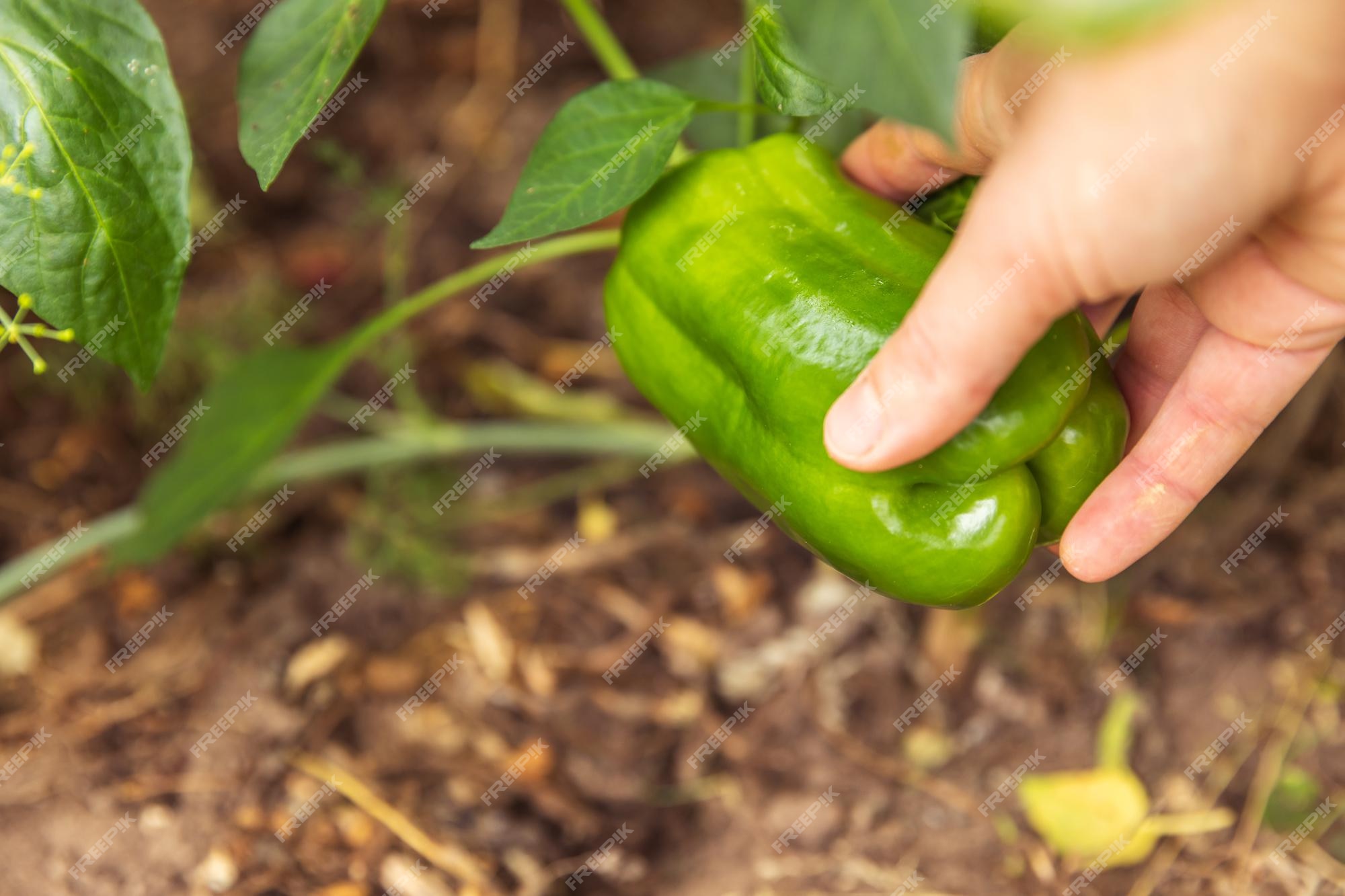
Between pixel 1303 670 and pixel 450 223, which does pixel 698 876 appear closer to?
pixel 1303 670

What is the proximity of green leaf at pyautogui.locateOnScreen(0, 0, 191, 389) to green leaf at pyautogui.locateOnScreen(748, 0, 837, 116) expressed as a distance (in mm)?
444

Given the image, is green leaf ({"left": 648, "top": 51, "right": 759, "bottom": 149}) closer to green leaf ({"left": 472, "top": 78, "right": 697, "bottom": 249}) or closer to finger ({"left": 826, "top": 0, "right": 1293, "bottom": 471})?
green leaf ({"left": 472, "top": 78, "right": 697, "bottom": 249})

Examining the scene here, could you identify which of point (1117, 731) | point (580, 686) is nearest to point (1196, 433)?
point (1117, 731)

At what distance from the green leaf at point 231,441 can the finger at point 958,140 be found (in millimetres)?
558

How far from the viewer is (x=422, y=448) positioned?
144 centimetres

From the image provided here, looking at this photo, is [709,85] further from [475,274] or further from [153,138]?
[153,138]

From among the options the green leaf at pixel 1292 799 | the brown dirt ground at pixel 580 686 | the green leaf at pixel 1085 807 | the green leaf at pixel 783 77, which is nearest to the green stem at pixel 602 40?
the green leaf at pixel 783 77

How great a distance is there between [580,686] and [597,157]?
75 centimetres

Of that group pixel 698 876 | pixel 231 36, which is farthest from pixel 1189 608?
pixel 231 36

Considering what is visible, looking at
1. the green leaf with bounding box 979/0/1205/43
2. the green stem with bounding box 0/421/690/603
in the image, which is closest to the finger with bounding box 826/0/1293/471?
the green leaf with bounding box 979/0/1205/43

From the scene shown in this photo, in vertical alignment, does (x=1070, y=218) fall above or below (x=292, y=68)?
below

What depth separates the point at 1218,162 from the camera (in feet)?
2.05

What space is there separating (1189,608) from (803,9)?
3.52 ft

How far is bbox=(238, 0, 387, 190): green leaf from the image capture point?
80cm
